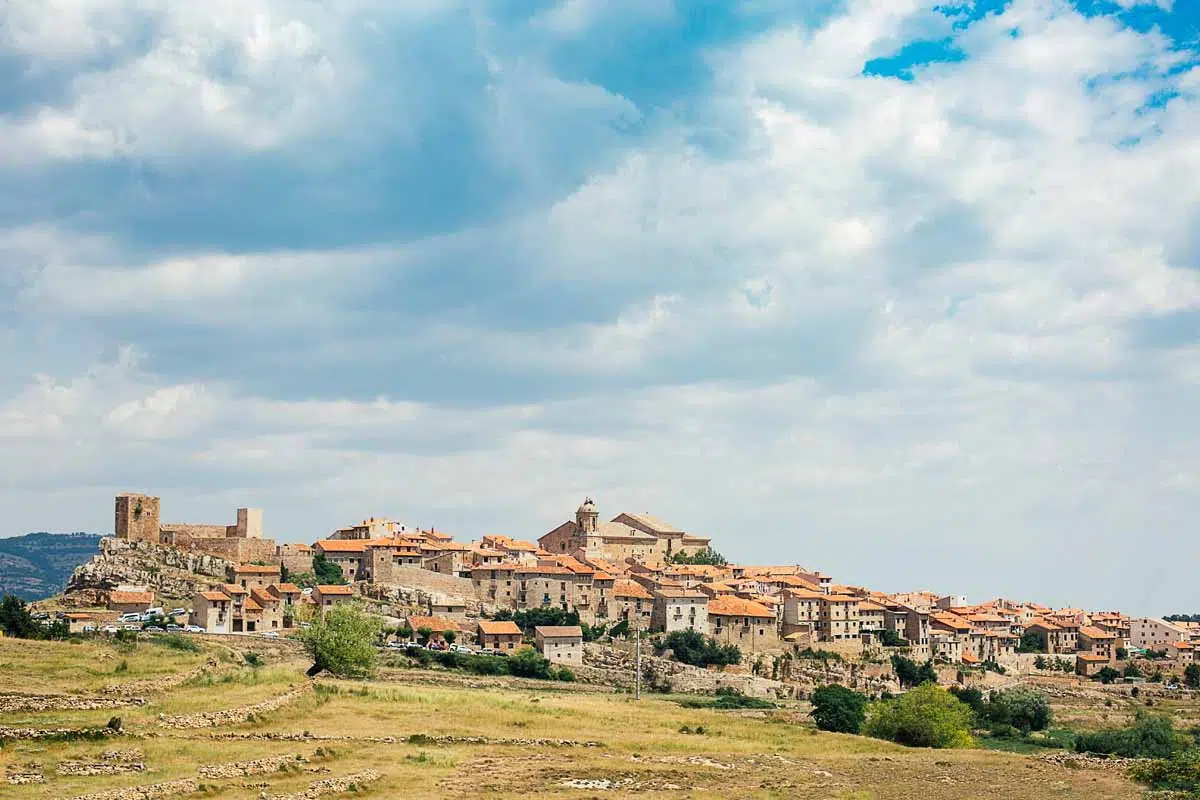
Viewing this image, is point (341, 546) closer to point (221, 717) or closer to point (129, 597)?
point (129, 597)

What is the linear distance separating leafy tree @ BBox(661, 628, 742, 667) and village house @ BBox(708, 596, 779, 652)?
9.27 ft

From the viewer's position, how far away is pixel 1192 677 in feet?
378

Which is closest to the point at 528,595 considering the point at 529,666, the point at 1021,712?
the point at 529,666

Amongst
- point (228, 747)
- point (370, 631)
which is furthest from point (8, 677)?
point (370, 631)

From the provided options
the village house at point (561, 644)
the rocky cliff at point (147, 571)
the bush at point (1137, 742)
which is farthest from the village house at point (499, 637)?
the bush at point (1137, 742)

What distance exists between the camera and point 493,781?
107ft

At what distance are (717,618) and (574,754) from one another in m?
60.9

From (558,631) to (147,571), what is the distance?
30196 millimetres

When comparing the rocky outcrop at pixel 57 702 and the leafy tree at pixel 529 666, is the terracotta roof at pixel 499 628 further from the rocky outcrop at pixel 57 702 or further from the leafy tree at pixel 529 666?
the rocky outcrop at pixel 57 702

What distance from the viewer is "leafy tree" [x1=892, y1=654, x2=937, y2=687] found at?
100 m

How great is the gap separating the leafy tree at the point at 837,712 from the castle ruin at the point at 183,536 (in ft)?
163

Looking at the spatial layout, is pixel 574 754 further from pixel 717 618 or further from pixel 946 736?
pixel 717 618

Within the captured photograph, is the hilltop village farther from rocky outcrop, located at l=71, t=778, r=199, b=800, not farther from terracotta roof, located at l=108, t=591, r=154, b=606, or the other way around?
rocky outcrop, located at l=71, t=778, r=199, b=800

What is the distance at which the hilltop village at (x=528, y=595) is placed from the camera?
284 ft
